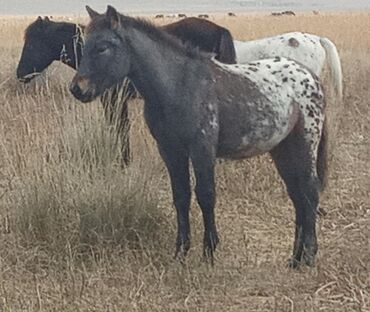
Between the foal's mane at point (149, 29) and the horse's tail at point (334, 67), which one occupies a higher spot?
the foal's mane at point (149, 29)

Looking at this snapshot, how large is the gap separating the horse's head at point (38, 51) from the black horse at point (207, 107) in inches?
171

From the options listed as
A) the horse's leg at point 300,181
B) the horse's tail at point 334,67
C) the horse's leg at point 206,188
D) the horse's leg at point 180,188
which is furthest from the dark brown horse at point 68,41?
the horse's leg at point 206,188

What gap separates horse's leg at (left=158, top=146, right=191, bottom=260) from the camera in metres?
5.76

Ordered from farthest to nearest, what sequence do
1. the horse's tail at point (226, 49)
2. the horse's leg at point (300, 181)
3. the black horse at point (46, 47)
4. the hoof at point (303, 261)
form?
the black horse at point (46, 47) < the horse's tail at point (226, 49) < the horse's leg at point (300, 181) < the hoof at point (303, 261)

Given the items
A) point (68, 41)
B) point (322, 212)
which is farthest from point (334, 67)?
point (68, 41)

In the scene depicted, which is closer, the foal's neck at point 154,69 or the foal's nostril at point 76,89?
the foal's nostril at point 76,89

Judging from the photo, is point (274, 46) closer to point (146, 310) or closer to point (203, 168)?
point (203, 168)

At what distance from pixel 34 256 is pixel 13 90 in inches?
282

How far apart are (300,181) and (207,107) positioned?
93cm

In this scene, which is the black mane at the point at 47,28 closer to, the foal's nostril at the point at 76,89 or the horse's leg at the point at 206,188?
the foal's nostril at the point at 76,89

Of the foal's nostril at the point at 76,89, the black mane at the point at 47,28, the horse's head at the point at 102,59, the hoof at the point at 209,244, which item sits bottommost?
the hoof at the point at 209,244

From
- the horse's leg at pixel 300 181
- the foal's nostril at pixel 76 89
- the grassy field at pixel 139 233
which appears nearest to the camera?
the grassy field at pixel 139 233

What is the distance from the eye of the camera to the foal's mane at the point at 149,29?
5738 mm

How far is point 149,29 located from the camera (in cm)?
586
